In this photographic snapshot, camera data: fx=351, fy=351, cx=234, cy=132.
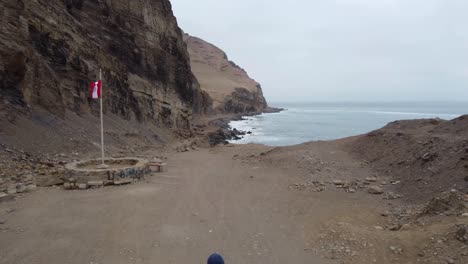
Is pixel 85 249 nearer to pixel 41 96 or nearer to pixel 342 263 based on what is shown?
pixel 342 263

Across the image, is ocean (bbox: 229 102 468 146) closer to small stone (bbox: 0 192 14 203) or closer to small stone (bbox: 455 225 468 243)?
small stone (bbox: 0 192 14 203)

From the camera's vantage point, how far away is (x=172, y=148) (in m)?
26.9

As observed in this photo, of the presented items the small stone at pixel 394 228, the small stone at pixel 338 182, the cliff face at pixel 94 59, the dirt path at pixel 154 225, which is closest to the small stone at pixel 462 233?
the small stone at pixel 394 228

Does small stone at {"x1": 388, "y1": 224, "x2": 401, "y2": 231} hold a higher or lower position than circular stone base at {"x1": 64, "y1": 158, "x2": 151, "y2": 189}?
lower

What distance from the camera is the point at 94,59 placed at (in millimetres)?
25609

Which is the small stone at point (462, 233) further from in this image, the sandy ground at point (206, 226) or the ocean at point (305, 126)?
the ocean at point (305, 126)

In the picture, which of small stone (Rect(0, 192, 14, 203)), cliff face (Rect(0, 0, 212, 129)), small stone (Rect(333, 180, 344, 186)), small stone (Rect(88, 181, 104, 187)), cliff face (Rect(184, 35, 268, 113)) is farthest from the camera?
cliff face (Rect(184, 35, 268, 113))

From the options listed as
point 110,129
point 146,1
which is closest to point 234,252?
point 110,129

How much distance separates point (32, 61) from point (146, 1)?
1636 cm

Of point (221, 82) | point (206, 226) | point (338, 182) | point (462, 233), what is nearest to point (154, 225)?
point (206, 226)

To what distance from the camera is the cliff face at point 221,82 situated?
310 feet

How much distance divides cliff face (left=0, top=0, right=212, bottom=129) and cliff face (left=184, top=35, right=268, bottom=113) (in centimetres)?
4903

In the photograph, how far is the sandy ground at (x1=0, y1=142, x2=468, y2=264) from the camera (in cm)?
718

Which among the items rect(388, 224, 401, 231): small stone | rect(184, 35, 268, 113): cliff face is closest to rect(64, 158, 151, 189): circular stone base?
rect(388, 224, 401, 231): small stone
